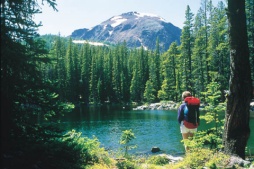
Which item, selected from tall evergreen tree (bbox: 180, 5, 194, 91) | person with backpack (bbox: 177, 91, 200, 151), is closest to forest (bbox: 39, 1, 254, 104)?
tall evergreen tree (bbox: 180, 5, 194, 91)

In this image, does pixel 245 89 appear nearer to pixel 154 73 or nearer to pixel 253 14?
pixel 253 14

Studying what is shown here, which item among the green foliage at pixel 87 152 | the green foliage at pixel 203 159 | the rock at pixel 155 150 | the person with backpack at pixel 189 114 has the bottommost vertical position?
the rock at pixel 155 150

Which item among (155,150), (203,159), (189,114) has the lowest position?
(155,150)

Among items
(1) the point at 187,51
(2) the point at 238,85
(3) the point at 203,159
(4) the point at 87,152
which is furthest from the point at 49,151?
(1) the point at 187,51

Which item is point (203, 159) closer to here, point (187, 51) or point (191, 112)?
point (191, 112)

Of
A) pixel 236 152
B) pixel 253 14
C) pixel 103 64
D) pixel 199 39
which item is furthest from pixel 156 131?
pixel 103 64

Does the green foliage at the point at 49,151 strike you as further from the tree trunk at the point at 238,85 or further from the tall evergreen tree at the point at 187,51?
the tall evergreen tree at the point at 187,51

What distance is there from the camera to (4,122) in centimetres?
525

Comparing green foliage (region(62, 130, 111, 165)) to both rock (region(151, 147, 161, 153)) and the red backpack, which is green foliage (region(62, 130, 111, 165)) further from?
rock (region(151, 147, 161, 153))

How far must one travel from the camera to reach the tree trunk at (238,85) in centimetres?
676

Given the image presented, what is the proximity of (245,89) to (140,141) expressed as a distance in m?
14.2

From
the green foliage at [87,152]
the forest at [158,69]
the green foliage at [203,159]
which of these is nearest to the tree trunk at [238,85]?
the green foliage at [203,159]

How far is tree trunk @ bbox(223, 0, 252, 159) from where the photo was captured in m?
6.76

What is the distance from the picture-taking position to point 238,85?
676 cm
